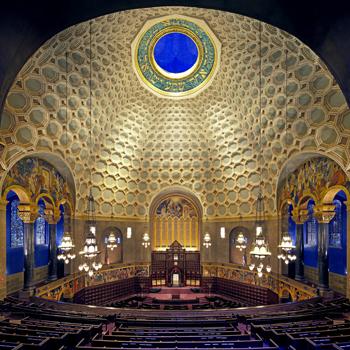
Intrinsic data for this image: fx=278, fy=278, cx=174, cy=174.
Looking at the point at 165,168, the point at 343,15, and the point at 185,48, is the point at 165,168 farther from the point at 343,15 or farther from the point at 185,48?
the point at 343,15

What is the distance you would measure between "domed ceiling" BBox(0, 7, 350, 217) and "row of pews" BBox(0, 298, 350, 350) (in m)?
8.36

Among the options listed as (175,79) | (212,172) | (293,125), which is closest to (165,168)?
(212,172)

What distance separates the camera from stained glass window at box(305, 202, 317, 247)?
22.0 meters

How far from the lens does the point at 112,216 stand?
25984mm

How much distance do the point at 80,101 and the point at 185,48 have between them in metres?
8.86

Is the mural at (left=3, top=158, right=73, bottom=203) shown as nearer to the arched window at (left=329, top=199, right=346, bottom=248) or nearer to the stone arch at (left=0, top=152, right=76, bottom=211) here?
the stone arch at (left=0, top=152, right=76, bottom=211)

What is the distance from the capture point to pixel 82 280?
2281 cm

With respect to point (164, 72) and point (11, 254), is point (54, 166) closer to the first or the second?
point (11, 254)

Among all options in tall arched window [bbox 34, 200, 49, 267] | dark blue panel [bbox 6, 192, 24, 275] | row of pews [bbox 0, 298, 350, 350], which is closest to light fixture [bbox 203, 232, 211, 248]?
row of pews [bbox 0, 298, 350, 350]

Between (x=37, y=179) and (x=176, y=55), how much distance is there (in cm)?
1388

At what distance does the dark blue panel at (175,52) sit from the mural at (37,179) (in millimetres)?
11813

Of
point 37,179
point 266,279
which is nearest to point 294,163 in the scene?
point 266,279

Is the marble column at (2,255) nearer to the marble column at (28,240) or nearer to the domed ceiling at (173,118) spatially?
the domed ceiling at (173,118)

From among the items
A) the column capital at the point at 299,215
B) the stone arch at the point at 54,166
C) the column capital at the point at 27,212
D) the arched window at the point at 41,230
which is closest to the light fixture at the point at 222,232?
the column capital at the point at 299,215
